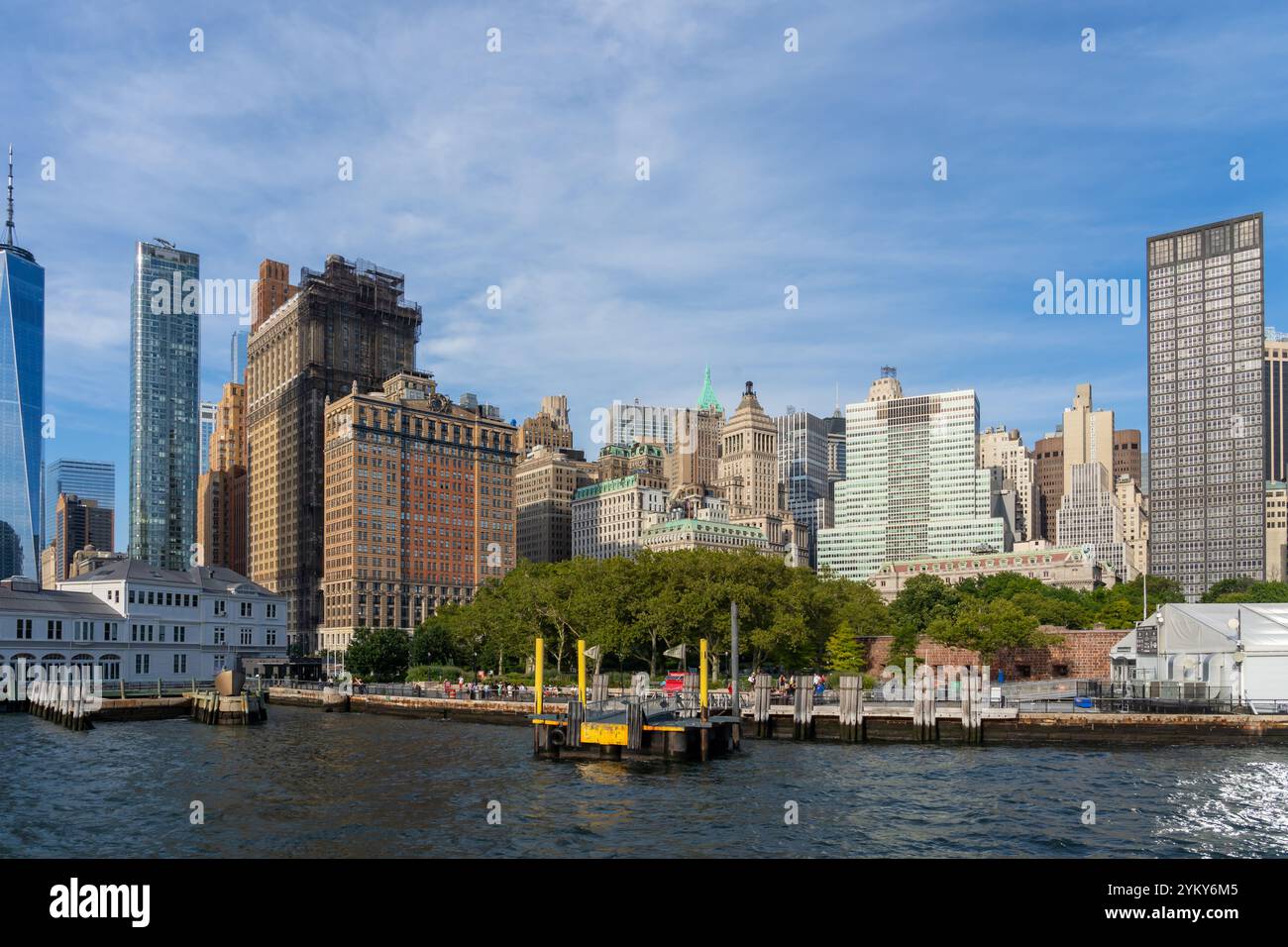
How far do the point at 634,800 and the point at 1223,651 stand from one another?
138 feet

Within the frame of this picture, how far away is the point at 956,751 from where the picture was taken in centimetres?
5516

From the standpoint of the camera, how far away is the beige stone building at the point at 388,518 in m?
187

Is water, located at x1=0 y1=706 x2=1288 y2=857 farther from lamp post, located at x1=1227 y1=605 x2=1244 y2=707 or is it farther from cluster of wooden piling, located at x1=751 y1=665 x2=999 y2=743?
lamp post, located at x1=1227 y1=605 x2=1244 y2=707

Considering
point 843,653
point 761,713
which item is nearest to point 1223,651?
point 761,713

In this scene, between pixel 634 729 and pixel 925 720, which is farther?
pixel 925 720

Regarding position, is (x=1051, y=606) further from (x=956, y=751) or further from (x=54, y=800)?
(x=54, y=800)

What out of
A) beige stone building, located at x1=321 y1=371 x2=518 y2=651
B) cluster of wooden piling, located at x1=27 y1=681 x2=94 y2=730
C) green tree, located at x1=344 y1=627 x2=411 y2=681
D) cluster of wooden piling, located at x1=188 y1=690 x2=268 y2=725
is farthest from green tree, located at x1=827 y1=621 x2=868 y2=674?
beige stone building, located at x1=321 y1=371 x2=518 y2=651

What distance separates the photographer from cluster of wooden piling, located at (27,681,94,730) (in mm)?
65625

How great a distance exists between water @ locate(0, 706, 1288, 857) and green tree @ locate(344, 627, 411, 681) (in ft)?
185

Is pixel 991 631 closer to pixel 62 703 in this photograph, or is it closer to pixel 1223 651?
pixel 1223 651

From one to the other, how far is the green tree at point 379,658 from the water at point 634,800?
5645 cm

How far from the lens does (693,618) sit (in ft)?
303
